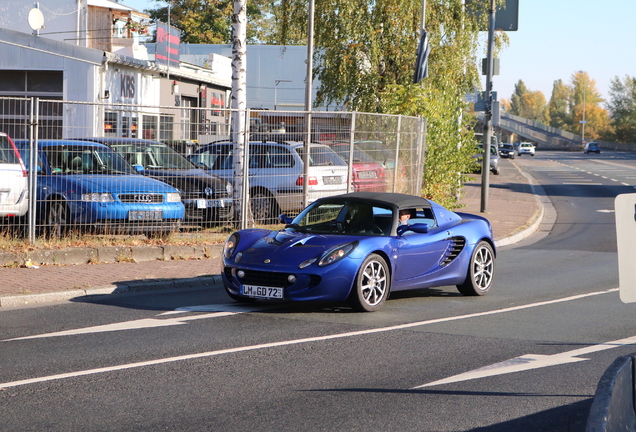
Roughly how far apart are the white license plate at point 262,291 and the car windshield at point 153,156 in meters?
5.99

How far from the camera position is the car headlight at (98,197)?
12.9 m

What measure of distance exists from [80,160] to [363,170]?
575cm

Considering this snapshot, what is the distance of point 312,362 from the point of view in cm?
691

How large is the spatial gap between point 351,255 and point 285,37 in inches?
836

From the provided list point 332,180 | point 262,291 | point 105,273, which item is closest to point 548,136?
point 332,180

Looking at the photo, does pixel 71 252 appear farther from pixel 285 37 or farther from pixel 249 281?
pixel 285 37

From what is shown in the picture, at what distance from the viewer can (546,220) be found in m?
24.1

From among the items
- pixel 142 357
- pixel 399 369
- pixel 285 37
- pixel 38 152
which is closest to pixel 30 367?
pixel 142 357

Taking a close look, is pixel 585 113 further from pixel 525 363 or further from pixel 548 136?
pixel 525 363

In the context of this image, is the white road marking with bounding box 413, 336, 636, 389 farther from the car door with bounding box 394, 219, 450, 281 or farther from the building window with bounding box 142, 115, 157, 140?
the building window with bounding box 142, 115, 157, 140

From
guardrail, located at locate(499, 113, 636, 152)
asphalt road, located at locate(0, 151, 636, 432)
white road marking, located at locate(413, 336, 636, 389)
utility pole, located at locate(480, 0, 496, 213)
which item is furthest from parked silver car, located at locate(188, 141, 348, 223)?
guardrail, located at locate(499, 113, 636, 152)

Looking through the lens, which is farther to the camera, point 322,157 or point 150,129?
point 322,157

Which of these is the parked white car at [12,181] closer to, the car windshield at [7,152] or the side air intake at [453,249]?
the car windshield at [7,152]

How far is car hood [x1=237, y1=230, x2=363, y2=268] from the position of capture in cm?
899
